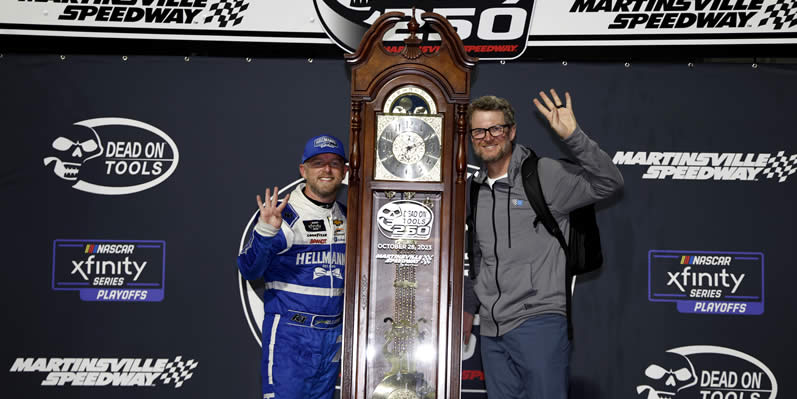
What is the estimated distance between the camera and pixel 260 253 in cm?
243

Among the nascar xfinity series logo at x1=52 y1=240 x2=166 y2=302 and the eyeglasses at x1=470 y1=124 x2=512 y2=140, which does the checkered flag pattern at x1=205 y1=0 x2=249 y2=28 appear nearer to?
the nascar xfinity series logo at x1=52 y1=240 x2=166 y2=302

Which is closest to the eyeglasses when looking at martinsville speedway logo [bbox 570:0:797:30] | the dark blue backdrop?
the dark blue backdrop

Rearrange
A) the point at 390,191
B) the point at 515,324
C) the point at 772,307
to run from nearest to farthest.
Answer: the point at 515,324
the point at 390,191
the point at 772,307

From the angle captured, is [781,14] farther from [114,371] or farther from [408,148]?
[114,371]

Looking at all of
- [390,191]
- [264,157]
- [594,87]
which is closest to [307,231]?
[390,191]

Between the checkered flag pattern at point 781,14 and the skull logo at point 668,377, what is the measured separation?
179cm

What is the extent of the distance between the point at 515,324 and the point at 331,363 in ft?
2.73

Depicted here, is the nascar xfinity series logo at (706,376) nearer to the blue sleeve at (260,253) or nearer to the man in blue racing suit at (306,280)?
the man in blue racing suit at (306,280)

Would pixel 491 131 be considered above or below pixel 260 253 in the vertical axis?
above

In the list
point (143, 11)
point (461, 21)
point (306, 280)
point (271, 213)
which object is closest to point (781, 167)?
point (461, 21)

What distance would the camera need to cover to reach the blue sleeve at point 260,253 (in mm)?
2422

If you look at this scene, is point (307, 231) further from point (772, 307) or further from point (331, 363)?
point (772, 307)

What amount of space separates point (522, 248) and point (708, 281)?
1352mm

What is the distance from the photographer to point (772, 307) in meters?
3.07
